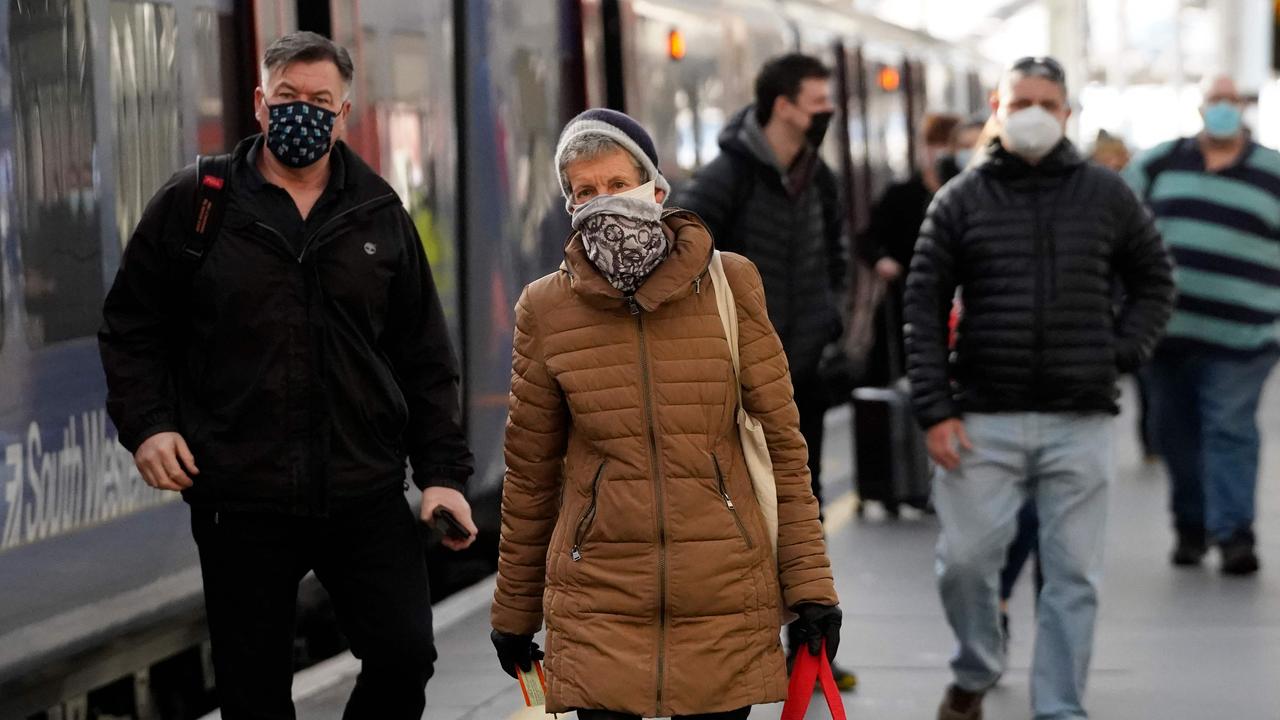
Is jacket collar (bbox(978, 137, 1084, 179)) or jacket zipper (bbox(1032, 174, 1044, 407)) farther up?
jacket collar (bbox(978, 137, 1084, 179))

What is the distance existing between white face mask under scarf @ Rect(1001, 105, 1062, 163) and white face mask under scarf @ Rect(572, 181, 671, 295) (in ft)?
6.97

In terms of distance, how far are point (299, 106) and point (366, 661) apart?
1.08 m

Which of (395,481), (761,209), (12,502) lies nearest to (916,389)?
(761,209)

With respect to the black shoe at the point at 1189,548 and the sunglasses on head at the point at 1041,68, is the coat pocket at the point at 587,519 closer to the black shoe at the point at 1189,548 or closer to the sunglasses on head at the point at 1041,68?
the sunglasses on head at the point at 1041,68

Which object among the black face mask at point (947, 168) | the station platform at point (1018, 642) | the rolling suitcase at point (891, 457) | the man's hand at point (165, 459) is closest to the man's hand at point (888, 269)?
the black face mask at point (947, 168)

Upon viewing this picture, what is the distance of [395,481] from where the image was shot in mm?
4391

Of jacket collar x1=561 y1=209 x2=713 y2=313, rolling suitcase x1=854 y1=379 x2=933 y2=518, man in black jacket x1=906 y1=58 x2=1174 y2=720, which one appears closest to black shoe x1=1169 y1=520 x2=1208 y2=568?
rolling suitcase x1=854 y1=379 x2=933 y2=518

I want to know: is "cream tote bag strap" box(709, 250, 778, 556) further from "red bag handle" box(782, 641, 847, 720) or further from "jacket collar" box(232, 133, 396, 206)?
"jacket collar" box(232, 133, 396, 206)

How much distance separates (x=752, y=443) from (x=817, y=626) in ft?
1.08

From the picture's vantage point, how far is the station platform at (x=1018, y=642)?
6121 mm

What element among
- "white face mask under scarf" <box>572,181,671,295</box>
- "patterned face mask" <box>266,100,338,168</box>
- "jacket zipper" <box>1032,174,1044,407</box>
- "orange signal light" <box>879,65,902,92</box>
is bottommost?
"jacket zipper" <box>1032,174,1044,407</box>

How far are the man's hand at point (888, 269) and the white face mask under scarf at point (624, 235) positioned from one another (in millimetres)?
7074

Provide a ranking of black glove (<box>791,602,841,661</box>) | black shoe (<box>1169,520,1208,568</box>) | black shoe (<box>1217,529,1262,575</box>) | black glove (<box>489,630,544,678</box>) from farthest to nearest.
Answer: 1. black shoe (<box>1169,520,1208,568</box>)
2. black shoe (<box>1217,529,1262,575</box>)
3. black glove (<box>489,630,544,678</box>)
4. black glove (<box>791,602,841,661</box>)

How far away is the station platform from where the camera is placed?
20.1 ft
